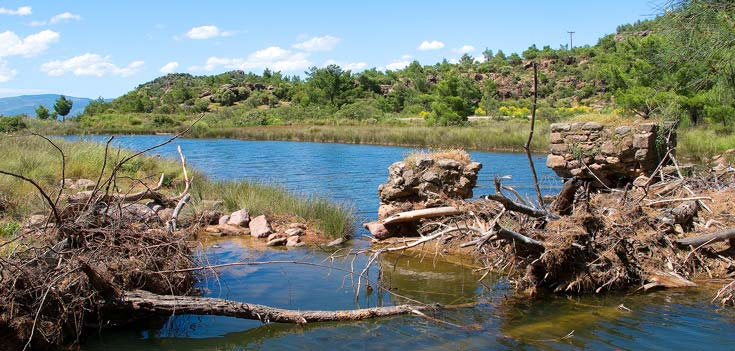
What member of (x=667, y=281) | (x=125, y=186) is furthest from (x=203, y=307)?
(x=125, y=186)

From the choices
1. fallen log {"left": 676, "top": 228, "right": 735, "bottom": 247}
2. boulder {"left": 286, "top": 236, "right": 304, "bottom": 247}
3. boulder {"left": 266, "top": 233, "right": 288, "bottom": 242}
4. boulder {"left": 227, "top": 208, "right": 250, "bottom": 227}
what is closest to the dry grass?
boulder {"left": 286, "top": 236, "right": 304, "bottom": 247}

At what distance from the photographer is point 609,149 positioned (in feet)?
42.2

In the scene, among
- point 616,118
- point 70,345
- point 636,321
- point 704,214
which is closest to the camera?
point 70,345

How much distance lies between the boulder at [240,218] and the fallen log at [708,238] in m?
7.63

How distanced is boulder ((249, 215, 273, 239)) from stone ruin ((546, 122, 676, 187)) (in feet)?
20.9

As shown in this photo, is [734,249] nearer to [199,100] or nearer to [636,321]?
[636,321]

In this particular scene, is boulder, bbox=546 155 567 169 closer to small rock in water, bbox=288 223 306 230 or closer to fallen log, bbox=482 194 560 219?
small rock in water, bbox=288 223 306 230

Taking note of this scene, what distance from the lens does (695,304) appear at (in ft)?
24.3

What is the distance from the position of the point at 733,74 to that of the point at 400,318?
998 cm

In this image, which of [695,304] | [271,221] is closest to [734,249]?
[695,304]

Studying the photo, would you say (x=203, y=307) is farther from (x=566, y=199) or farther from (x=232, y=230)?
(x=232, y=230)

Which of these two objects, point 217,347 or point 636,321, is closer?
point 217,347

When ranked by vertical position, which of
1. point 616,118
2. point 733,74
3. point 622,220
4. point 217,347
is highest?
point 733,74

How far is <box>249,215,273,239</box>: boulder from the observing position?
11500 mm
